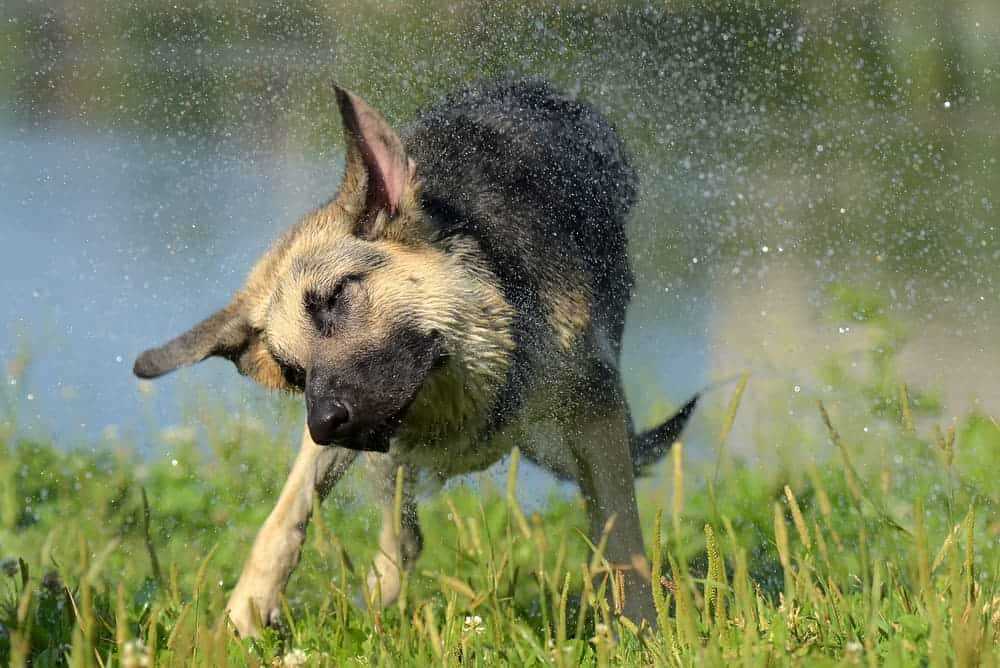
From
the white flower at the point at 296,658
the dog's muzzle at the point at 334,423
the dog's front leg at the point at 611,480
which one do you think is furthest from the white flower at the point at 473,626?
the dog's front leg at the point at 611,480

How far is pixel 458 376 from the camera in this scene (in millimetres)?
4168

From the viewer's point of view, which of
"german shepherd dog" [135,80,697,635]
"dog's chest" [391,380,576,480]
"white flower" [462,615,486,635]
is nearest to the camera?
"white flower" [462,615,486,635]

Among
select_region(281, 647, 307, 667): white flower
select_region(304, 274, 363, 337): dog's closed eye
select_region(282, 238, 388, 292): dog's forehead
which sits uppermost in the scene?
select_region(282, 238, 388, 292): dog's forehead

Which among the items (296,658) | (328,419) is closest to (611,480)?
(328,419)

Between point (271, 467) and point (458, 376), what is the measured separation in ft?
6.24

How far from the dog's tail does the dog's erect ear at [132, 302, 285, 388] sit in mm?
1530

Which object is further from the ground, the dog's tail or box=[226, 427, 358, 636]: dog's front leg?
the dog's tail

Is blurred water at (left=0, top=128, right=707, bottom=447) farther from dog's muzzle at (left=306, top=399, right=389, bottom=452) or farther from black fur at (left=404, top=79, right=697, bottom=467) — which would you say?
dog's muzzle at (left=306, top=399, right=389, bottom=452)

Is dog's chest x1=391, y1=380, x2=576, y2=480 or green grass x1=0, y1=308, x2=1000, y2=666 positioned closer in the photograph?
green grass x1=0, y1=308, x2=1000, y2=666

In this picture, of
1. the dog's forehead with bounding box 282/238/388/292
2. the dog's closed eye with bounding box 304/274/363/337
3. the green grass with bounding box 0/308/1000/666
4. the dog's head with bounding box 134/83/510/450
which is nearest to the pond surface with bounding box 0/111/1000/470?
the green grass with bounding box 0/308/1000/666

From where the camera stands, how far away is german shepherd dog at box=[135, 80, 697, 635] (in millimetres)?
3898

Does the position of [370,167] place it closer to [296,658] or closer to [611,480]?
[611,480]

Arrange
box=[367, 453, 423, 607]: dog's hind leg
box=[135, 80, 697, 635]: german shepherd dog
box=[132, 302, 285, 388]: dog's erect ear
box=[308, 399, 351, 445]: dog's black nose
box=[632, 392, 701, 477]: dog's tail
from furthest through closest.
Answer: box=[632, 392, 701, 477]: dog's tail, box=[367, 453, 423, 607]: dog's hind leg, box=[132, 302, 285, 388]: dog's erect ear, box=[135, 80, 697, 635]: german shepherd dog, box=[308, 399, 351, 445]: dog's black nose

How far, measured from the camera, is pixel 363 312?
3.95m
